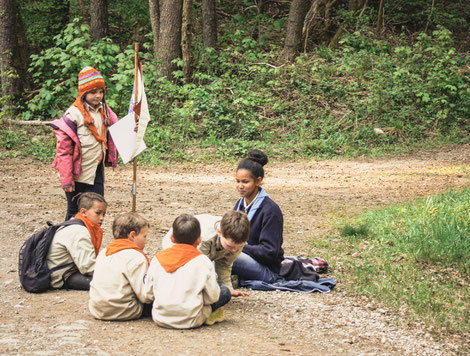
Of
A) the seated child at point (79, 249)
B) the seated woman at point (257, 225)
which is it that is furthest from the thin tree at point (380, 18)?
the seated child at point (79, 249)

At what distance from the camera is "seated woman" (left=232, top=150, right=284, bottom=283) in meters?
5.23

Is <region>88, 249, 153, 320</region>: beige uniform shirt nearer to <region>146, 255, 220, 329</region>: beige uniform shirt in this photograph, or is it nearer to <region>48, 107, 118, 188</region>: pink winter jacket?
<region>146, 255, 220, 329</region>: beige uniform shirt

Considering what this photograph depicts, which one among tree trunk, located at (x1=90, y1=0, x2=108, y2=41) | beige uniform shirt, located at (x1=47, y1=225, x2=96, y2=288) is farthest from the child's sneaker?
tree trunk, located at (x1=90, y1=0, x2=108, y2=41)

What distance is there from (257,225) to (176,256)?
1.39 m

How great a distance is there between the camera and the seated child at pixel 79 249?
4.82 metres

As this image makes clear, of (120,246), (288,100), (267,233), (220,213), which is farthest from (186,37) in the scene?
(120,246)

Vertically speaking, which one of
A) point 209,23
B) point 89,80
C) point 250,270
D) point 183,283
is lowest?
point 250,270

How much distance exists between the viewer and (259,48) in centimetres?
1786

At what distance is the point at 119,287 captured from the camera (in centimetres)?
422

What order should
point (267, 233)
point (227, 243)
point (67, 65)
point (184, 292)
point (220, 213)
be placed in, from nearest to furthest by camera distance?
point (184, 292), point (227, 243), point (267, 233), point (220, 213), point (67, 65)

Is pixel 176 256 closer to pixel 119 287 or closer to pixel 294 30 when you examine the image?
pixel 119 287

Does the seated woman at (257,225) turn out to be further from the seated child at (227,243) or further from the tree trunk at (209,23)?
the tree trunk at (209,23)

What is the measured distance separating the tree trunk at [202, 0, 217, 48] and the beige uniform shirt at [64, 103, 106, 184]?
1170cm

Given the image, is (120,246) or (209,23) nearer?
(120,246)
